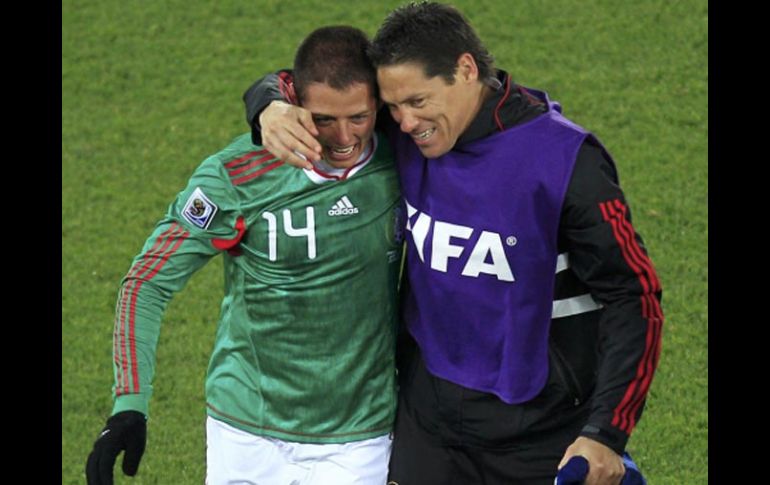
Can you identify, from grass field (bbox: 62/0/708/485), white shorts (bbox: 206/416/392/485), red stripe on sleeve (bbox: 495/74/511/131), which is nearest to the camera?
red stripe on sleeve (bbox: 495/74/511/131)

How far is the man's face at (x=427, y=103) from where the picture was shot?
4.64m

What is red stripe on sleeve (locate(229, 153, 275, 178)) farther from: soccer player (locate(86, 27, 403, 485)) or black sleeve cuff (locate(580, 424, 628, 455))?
black sleeve cuff (locate(580, 424, 628, 455))

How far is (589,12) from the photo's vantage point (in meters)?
12.4

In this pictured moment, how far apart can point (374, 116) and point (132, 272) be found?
2.83ft

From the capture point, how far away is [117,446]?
4.64 metres

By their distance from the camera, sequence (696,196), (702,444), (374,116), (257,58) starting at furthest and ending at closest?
(257,58), (696,196), (702,444), (374,116)

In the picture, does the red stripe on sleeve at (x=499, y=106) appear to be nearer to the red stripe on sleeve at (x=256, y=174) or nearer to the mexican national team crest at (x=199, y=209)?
the red stripe on sleeve at (x=256, y=174)

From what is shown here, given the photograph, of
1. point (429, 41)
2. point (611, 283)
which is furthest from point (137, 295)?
point (611, 283)

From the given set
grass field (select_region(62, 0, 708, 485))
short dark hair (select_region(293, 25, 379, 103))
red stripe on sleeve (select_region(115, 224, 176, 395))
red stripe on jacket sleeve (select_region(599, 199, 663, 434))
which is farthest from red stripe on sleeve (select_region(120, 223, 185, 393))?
grass field (select_region(62, 0, 708, 485))

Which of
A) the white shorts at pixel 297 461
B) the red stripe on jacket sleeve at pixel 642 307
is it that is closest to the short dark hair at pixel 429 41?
the red stripe on jacket sleeve at pixel 642 307

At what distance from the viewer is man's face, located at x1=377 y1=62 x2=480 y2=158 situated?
4.64 metres

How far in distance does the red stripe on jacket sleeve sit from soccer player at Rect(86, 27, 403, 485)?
2.40 ft

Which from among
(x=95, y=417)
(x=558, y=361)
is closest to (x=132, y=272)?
(x=558, y=361)

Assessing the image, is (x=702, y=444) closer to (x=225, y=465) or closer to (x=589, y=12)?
(x=225, y=465)
